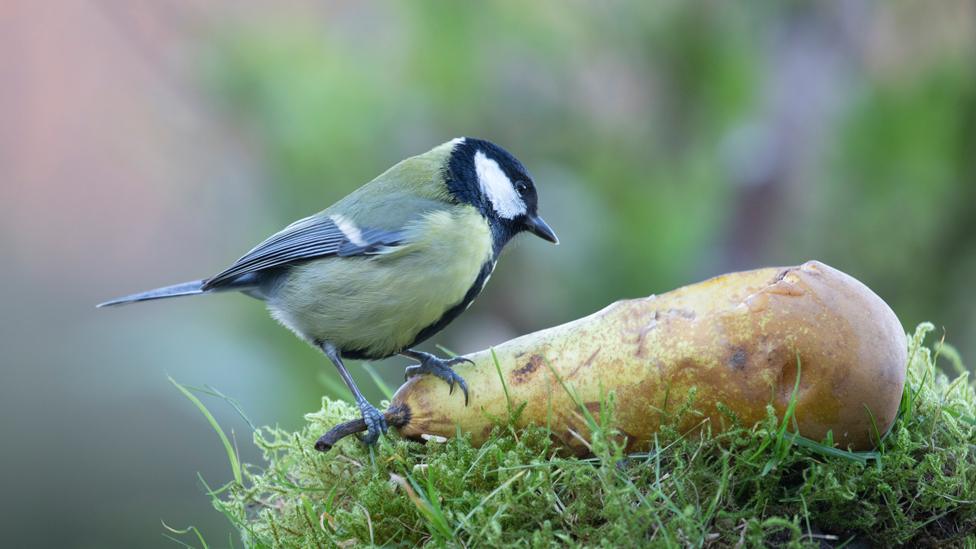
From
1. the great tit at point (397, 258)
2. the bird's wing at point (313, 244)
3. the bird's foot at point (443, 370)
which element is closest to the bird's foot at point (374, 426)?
the great tit at point (397, 258)

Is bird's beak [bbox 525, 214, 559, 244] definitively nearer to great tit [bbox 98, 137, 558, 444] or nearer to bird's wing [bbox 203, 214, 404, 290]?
great tit [bbox 98, 137, 558, 444]

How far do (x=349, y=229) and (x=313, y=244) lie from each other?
0.12 m

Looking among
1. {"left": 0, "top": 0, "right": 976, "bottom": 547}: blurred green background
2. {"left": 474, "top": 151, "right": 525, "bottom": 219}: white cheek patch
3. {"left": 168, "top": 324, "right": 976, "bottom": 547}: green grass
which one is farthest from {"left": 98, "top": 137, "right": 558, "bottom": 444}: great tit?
{"left": 0, "top": 0, "right": 976, "bottom": 547}: blurred green background

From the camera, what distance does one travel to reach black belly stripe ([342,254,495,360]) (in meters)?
2.23

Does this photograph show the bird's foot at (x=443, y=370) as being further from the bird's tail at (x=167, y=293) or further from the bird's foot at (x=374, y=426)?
the bird's tail at (x=167, y=293)

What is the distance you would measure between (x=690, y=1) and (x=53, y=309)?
429 cm

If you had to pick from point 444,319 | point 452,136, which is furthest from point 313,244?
point 452,136

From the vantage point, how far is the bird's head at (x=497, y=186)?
8.04 ft

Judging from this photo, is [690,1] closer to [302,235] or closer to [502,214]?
[502,214]

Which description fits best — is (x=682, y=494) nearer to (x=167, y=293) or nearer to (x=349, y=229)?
(x=349, y=229)

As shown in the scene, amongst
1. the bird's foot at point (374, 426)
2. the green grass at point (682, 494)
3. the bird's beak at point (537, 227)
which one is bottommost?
the green grass at point (682, 494)

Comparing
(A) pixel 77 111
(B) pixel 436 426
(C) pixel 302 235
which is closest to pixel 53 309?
(A) pixel 77 111

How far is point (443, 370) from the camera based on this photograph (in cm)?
192

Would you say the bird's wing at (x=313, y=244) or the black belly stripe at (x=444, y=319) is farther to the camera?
the bird's wing at (x=313, y=244)
